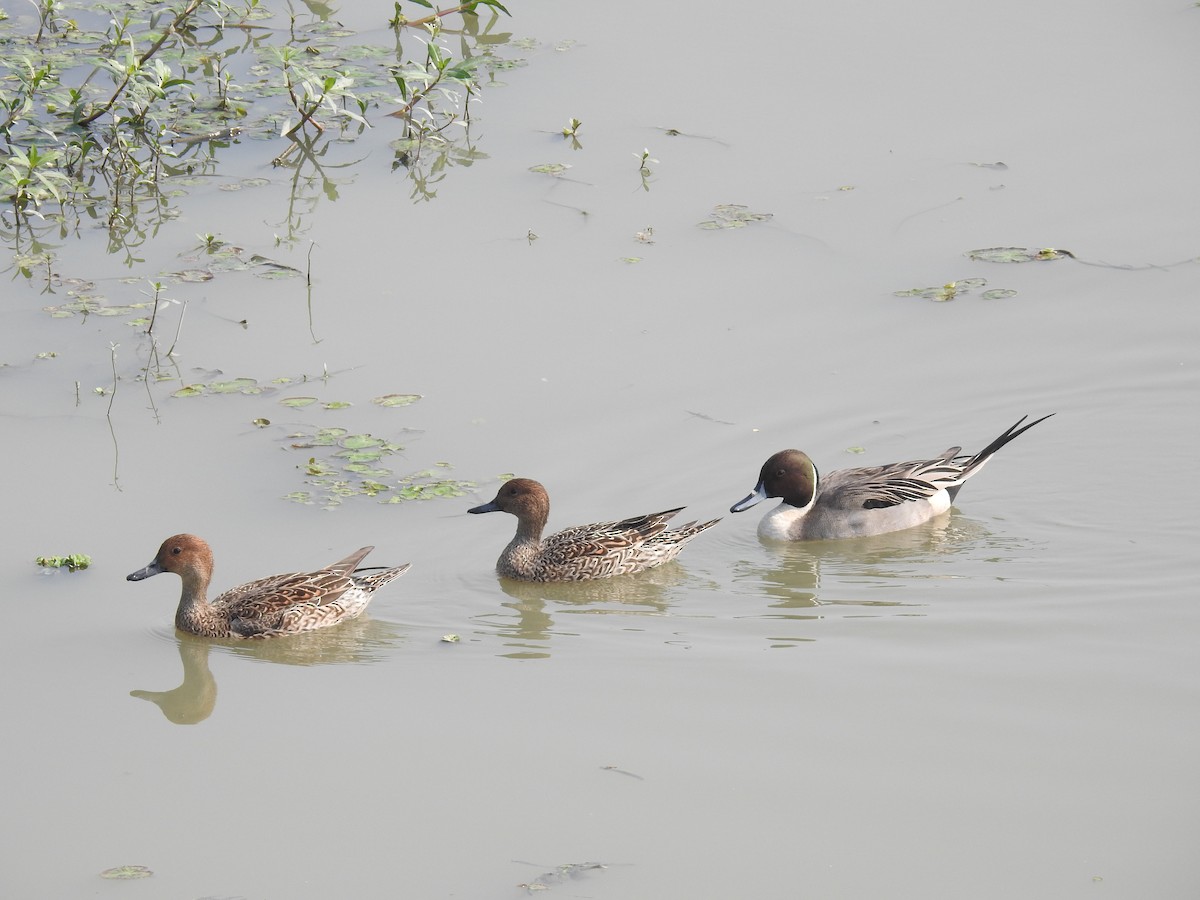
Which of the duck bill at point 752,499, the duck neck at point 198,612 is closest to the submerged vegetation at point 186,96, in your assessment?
the duck neck at point 198,612

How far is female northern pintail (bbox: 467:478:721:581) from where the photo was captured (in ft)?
29.0

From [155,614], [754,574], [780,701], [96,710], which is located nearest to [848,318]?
[754,574]

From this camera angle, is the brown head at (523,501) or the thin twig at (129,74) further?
the thin twig at (129,74)

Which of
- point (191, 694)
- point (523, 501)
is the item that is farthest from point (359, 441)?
point (191, 694)

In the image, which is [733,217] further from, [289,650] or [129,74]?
[289,650]

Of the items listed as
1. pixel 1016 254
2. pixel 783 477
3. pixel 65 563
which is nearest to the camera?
pixel 65 563

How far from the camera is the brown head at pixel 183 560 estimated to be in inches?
318

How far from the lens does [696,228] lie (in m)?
12.0

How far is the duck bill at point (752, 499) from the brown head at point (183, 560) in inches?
123

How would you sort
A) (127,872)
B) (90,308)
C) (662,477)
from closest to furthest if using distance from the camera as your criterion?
(127,872), (662,477), (90,308)

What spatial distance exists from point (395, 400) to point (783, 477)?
2.47 meters

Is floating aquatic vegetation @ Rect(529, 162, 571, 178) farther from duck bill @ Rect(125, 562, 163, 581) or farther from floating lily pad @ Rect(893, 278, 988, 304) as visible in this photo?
duck bill @ Rect(125, 562, 163, 581)

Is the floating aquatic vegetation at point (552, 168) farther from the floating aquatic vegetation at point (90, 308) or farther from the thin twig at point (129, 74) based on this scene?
the floating aquatic vegetation at point (90, 308)

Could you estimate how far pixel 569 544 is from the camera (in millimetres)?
8891
